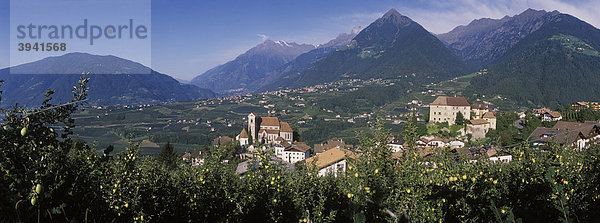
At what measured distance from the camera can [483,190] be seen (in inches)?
229

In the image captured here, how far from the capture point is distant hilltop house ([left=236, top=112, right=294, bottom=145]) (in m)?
75.9

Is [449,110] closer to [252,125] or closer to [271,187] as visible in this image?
[252,125]

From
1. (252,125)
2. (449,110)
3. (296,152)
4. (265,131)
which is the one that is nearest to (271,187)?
(296,152)

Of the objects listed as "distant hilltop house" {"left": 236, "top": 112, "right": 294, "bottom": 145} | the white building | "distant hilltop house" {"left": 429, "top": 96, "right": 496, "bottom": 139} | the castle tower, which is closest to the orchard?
the white building

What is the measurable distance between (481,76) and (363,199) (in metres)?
221

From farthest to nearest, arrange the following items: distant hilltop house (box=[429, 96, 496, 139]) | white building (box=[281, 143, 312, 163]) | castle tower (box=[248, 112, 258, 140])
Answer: castle tower (box=[248, 112, 258, 140])
distant hilltop house (box=[429, 96, 496, 139])
white building (box=[281, 143, 312, 163])

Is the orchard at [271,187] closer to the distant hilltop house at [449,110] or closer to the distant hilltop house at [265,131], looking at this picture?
the distant hilltop house at [449,110]

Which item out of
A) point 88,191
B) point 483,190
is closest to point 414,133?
point 483,190

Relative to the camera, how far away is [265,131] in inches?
Result: 3125

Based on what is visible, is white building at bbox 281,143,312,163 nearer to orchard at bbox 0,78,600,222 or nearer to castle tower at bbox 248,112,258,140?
castle tower at bbox 248,112,258,140

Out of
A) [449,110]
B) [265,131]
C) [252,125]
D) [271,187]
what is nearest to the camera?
[271,187]

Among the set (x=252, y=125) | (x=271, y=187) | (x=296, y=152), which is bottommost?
(x=296, y=152)

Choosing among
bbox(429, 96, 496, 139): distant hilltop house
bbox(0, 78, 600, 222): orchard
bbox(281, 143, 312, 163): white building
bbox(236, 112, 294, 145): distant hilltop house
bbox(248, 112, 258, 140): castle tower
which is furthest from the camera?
bbox(248, 112, 258, 140): castle tower

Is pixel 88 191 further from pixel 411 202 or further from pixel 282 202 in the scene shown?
pixel 411 202
